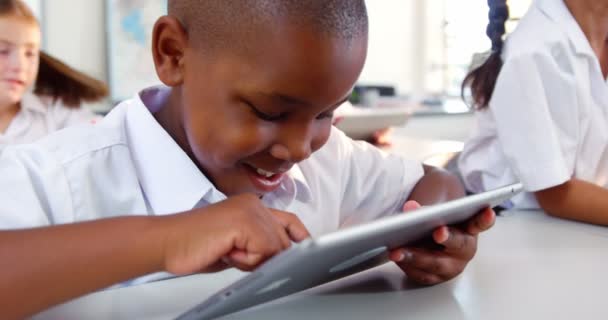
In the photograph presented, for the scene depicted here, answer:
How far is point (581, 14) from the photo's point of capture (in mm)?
1001

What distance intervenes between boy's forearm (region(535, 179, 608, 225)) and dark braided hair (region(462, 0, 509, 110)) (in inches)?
8.2

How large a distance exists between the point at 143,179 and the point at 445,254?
32 centimetres

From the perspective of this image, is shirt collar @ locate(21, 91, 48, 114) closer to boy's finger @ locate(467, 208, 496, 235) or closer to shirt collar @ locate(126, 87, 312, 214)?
shirt collar @ locate(126, 87, 312, 214)

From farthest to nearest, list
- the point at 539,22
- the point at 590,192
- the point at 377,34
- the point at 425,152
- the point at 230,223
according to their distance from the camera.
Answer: the point at 377,34 → the point at 425,152 → the point at 539,22 → the point at 590,192 → the point at 230,223

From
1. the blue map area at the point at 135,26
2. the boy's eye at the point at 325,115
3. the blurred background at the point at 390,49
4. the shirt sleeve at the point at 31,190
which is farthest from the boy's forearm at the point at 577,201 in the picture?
the blue map area at the point at 135,26

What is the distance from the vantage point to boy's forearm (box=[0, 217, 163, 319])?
410mm

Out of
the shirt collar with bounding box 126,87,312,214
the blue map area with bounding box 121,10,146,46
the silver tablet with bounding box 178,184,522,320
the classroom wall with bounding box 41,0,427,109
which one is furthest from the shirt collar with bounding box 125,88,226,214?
the classroom wall with bounding box 41,0,427,109

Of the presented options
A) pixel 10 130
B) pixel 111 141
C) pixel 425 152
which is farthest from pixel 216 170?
pixel 10 130

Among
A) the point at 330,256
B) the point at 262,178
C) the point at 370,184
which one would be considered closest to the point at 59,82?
the point at 370,184

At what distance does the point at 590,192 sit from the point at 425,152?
0.62 meters

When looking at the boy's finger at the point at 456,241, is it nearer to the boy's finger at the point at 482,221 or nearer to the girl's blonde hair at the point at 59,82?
the boy's finger at the point at 482,221

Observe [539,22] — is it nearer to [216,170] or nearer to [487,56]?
[487,56]

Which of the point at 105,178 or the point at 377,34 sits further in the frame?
the point at 377,34

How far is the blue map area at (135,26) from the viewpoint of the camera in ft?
8.17
